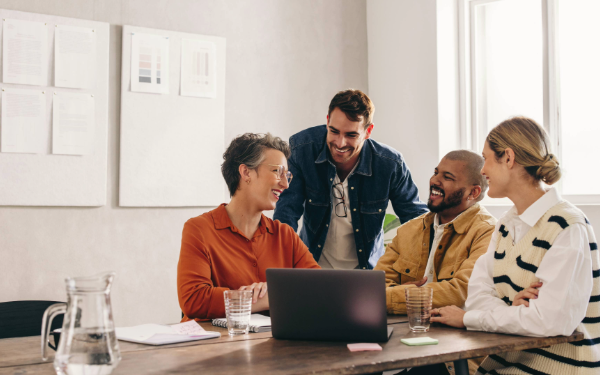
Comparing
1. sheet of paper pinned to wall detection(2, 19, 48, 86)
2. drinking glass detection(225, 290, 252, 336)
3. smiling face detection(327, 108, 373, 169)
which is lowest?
drinking glass detection(225, 290, 252, 336)

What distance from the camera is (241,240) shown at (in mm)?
2064

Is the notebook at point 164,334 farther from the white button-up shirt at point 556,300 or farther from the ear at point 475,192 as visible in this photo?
the ear at point 475,192

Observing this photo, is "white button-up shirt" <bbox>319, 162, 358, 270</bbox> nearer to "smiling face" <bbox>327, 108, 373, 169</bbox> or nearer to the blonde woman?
"smiling face" <bbox>327, 108, 373, 169</bbox>

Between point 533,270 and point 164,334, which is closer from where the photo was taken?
point 164,334

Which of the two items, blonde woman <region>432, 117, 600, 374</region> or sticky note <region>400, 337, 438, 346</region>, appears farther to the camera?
blonde woman <region>432, 117, 600, 374</region>

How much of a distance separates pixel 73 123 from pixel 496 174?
2.33 metres

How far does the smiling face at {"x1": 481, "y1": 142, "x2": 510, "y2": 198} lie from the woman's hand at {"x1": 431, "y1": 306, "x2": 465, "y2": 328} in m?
0.40

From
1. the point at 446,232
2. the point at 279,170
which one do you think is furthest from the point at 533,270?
the point at 279,170

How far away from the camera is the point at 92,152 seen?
3129 mm

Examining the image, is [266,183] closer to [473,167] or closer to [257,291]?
[257,291]

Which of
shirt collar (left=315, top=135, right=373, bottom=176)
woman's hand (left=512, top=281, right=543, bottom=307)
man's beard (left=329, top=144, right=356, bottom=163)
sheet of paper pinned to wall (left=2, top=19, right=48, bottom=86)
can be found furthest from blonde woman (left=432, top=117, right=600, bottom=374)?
sheet of paper pinned to wall (left=2, top=19, right=48, bottom=86)

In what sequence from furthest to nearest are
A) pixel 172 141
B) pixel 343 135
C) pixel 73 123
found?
pixel 172 141 < pixel 73 123 < pixel 343 135

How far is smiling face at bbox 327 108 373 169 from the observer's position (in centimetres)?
243

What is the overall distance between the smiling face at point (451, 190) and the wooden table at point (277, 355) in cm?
75
